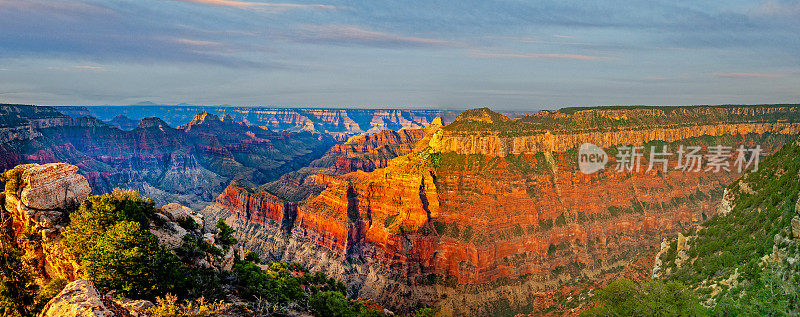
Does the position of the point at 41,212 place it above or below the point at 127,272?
above

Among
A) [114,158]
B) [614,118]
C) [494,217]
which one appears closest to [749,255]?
[494,217]

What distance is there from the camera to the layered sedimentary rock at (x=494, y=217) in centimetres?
7325

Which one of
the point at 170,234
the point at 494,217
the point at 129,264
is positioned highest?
the point at 129,264

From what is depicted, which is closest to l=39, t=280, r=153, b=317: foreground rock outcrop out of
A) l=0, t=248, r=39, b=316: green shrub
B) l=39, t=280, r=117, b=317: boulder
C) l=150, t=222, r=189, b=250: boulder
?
l=39, t=280, r=117, b=317: boulder

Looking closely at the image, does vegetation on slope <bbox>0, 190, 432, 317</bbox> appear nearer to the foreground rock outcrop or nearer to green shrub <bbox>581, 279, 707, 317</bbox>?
the foreground rock outcrop

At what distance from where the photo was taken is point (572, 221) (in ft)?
276

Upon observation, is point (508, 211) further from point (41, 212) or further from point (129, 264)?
point (41, 212)

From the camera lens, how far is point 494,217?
76.7m

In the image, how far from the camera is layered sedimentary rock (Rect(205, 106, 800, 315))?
A: 73250mm

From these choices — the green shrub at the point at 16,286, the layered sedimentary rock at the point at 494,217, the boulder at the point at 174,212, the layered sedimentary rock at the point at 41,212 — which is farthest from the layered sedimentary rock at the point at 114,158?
the green shrub at the point at 16,286

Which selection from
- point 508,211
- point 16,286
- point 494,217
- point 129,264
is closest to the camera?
point 129,264

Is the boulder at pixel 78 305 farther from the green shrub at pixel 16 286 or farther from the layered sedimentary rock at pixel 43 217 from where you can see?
the green shrub at pixel 16 286

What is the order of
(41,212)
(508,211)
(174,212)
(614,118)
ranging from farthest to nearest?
(614,118)
(508,211)
(174,212)
(41,212)

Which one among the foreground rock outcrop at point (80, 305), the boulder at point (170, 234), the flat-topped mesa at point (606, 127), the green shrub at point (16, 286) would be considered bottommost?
the green shrub at point (16, 286)
